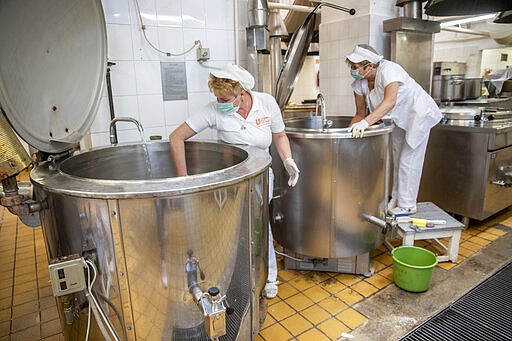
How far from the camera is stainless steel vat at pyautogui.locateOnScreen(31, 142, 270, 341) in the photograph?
1.02 metres

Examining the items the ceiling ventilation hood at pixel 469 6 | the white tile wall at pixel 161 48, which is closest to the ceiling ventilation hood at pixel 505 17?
the ceiling ventilation hood at pixel 469 6

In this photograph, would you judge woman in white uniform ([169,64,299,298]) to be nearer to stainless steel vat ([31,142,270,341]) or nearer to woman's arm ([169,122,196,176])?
woman's arm ([169,122,196,176])

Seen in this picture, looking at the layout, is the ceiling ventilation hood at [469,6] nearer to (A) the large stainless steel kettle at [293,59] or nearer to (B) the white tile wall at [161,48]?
(A) the large stainless steel kettle at [293,59]

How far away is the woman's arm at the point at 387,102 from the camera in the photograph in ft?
7.64

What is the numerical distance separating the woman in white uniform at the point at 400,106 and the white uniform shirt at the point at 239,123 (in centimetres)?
89

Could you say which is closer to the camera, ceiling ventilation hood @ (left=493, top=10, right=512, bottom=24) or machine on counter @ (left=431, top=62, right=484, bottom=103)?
ceiling ventilation hood @ (left=493, top=10, right=512, bottom=24)

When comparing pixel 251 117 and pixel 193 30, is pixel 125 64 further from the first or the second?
pixel 251 117

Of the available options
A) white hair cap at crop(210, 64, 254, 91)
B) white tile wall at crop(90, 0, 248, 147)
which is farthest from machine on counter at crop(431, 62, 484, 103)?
white hair cap at crop(210, 64, 254, 91)

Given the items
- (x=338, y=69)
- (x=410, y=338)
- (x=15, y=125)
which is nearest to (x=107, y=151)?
(x=15, y=125)

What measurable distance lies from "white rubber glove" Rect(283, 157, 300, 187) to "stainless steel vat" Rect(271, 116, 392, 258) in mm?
147

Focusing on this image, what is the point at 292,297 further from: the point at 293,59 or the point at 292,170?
the point at 293,59

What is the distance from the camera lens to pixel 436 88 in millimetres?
4164

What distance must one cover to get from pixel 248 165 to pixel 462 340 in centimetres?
145

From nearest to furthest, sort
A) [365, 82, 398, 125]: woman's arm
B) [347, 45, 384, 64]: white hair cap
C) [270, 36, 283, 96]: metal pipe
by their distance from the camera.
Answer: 1. [365, 82, 398, 125]: woman's arm
2. [347, 45, 384, 64]: white hair cap
3. [270, 36, 283, 96]: metal pipe
